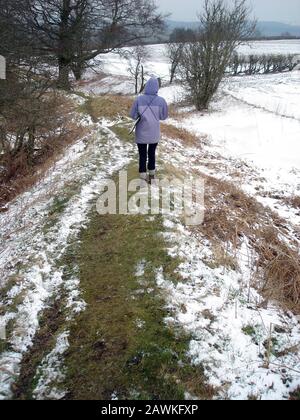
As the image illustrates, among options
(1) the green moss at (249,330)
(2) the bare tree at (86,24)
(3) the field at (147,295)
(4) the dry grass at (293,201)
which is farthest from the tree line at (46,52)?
(1) the green moss at (249,330)

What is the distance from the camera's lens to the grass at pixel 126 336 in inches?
139

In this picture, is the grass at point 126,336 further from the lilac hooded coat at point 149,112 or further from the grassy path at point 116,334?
the lilac hooded coat at point 149,112

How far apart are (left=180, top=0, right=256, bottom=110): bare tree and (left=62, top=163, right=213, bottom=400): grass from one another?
61.3ft

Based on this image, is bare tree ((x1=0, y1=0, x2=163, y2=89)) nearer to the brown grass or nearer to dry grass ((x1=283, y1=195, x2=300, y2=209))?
the brown grass

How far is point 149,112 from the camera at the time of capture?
680 centimetres

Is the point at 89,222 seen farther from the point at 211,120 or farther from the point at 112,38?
the point at 112,38

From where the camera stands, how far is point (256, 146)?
14297mm

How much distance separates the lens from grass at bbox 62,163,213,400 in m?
3.53

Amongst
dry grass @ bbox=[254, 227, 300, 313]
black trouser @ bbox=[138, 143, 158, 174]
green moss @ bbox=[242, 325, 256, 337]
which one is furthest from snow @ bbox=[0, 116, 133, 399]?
dry grass @ bbox=[254, 227, 300, 313]

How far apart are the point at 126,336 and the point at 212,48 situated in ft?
68.3

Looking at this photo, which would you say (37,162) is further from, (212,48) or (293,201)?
(212,48)

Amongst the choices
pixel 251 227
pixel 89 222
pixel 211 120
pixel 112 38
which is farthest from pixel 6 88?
pixel 112 38

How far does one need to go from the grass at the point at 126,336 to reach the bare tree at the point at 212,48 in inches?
736
